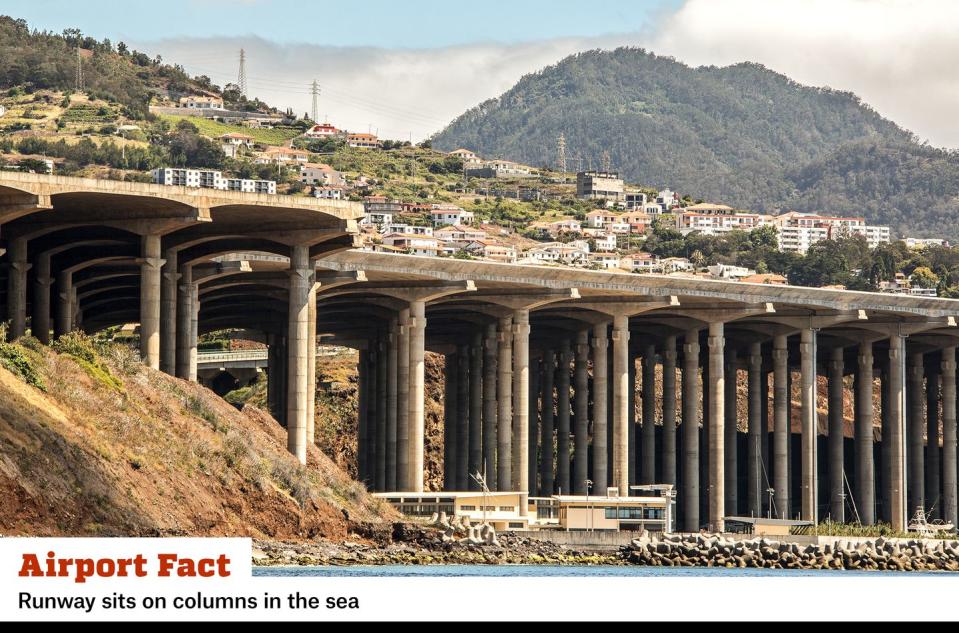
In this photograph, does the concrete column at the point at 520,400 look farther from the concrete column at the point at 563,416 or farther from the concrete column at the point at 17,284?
the concrete column at the point at 17,284

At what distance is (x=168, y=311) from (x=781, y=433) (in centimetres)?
Answer: 5315

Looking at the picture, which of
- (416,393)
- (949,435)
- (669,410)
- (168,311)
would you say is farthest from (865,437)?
(168,311)

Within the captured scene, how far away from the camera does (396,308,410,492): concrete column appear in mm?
99250

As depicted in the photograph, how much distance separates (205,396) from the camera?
78.1 meters

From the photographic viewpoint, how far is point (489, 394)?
111438 mm

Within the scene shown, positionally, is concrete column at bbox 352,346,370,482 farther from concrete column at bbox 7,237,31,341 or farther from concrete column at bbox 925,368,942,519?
concrete column at bbox 925,368,942,519

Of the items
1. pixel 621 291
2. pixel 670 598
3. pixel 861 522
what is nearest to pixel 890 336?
pixel 861 522

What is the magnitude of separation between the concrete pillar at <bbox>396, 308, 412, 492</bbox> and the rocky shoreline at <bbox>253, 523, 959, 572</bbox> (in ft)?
40.7

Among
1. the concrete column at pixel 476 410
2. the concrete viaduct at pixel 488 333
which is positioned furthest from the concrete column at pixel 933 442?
the concrete column at pixel 476 410

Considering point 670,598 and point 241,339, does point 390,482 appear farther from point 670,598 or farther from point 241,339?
point 670,598

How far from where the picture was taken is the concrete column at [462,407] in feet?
390

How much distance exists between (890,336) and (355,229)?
173 ft

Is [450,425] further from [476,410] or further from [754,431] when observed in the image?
[754,431]

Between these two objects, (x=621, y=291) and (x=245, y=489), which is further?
(x=621, y=291)
